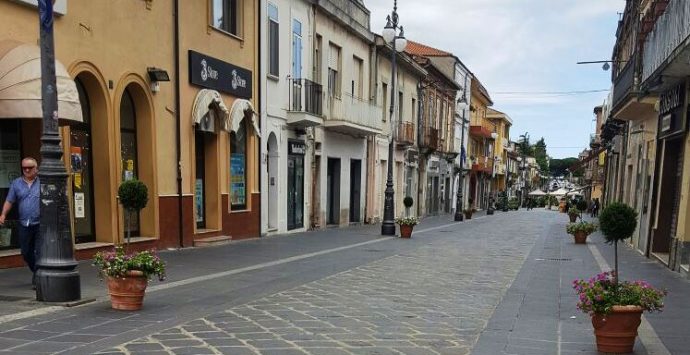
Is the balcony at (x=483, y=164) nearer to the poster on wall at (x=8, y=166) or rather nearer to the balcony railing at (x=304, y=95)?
the balcony railing at (x=304, y=95)

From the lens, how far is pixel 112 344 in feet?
17.3

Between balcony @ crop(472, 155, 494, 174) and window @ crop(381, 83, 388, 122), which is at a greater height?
window @ crop(381, 83, 388, 122)

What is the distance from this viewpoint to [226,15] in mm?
15180

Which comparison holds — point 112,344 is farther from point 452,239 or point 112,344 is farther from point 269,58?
point 452,239

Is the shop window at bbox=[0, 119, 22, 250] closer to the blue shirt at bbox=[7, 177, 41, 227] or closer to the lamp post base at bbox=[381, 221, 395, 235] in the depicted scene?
the blue shirt at bbox=[7, 177, 41, 227]

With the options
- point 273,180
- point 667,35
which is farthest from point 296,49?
point 667,35

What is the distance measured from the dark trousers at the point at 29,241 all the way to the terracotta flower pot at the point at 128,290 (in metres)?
1.45

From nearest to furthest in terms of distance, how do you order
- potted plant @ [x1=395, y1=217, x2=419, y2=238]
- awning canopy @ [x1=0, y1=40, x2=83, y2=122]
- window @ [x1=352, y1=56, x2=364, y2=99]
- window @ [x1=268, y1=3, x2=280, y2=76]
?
awning canopy @ [x1=0, y1=40, x2=83, y2=122] → window @ [x1=268, y1=3, x2=280, y2=76] → potted plant @ [x1=395, y1=217, x2=419, y2=238] → window @ [x1=352, y1=56, x2=364, y2=99]

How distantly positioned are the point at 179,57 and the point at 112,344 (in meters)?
8.87

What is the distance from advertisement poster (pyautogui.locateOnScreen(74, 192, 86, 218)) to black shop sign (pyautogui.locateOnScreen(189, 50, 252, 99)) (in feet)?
13.0

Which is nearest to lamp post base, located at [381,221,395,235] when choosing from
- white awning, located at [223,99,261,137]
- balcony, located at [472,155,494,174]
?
white awning, located at [223,99,261,137]

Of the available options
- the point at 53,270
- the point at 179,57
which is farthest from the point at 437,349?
the point at 179,57

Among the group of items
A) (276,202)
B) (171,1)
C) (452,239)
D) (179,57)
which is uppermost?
(171,1)

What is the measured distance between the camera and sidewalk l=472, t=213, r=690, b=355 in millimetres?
5676
